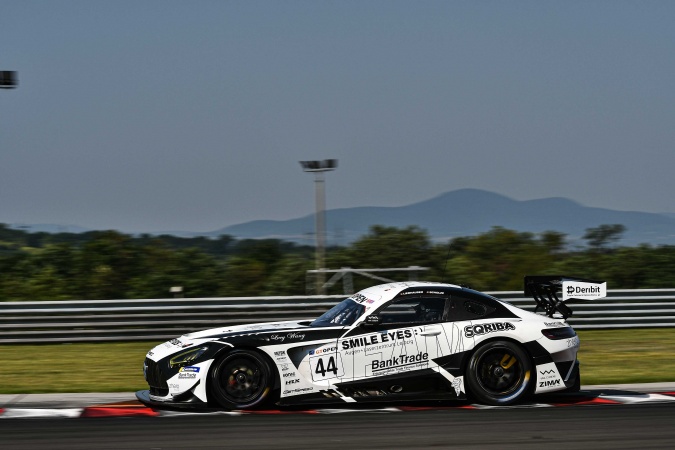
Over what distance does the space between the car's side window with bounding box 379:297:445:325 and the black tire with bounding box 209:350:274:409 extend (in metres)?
1.37

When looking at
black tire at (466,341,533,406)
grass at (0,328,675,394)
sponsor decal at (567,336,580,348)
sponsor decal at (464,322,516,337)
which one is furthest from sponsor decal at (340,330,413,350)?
grass at (0,328,675,394)

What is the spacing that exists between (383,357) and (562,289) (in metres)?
2.27

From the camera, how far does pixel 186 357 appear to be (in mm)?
9234

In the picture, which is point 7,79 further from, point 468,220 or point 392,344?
point 468,220

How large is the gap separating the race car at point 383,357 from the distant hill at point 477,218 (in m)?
14.7

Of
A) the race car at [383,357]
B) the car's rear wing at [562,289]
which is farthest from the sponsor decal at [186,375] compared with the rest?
the car's rear wing at [562,289]

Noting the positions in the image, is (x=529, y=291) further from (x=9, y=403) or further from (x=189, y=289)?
(x=189, y=289)

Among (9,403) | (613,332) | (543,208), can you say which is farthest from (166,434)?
(543,208)

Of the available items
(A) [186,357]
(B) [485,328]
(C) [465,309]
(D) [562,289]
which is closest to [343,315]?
(C) [465,309]

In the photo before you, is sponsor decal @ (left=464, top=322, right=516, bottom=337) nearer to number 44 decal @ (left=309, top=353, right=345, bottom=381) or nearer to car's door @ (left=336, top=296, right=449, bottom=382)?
car's door @ (left=336, top=296, right=449, bottom=382)

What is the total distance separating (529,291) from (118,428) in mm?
4976

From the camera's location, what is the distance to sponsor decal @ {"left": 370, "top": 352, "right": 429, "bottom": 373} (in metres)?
9.47

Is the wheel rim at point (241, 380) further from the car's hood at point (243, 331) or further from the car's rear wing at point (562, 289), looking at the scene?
the car's rear wing at point (562, 289)

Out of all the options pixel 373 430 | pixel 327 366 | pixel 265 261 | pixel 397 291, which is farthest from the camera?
pixel 265 261
